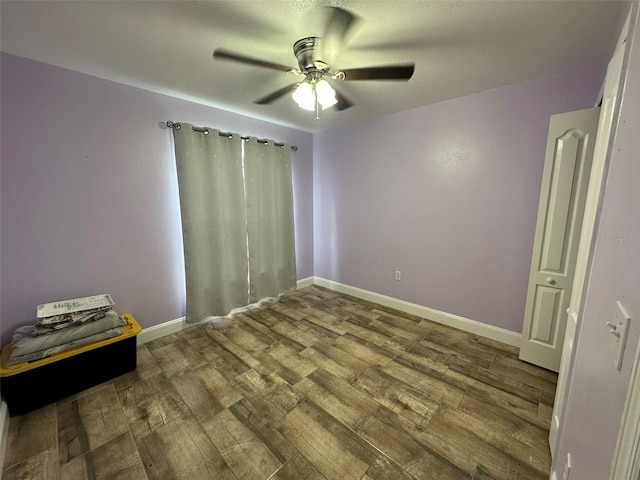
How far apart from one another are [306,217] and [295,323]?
1.69m

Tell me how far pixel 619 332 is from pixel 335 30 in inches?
64.5

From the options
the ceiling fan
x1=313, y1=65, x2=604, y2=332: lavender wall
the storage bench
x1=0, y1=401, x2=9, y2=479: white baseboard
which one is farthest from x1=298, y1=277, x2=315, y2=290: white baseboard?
x1=0, y1=401, x2=9, y2=479: white baseboard

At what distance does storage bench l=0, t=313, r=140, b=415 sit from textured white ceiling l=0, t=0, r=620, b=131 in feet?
6.60

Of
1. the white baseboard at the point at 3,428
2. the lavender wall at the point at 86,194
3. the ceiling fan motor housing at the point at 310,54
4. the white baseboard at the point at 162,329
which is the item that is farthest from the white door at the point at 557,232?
the white baseboard at the point at 3,428

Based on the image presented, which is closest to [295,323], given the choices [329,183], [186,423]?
[186,423]

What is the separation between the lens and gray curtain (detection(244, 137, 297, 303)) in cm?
309

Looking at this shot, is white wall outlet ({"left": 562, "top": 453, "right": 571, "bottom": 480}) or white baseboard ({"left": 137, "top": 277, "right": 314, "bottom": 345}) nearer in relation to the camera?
white wall outlet ({"left": 562, "top": 453, "right": 571, "bottom": 480})

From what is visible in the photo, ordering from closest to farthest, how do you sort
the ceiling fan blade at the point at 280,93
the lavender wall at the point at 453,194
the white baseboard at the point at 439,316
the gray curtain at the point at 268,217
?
the ceiling fan blade at the point at 280,93, the lavender wall at the point at 453,194, the white baseboard at the point at 439,316, the gray curtain at the point at 268,217

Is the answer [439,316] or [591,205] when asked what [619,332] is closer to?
[591,205]

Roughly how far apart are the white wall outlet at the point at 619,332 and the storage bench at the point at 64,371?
2.65 meters

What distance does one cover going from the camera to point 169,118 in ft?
7.99

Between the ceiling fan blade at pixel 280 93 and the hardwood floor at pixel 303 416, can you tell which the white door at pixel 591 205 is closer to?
the hardwood floor at pixel 303 416

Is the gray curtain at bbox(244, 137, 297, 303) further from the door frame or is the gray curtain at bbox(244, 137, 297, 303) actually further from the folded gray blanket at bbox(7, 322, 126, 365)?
the door frame

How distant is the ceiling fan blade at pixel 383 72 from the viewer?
1.39 m
